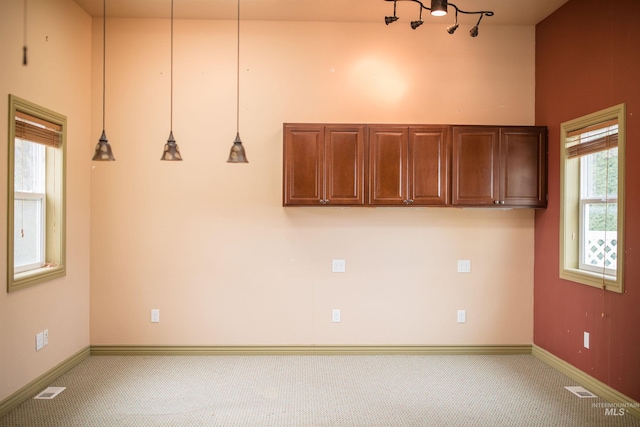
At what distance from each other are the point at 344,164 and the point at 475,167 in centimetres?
126

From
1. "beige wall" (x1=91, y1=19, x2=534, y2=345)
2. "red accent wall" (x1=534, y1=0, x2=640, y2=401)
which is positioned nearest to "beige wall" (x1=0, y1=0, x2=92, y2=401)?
"beige wall" (x1=91, y1=19, x2=534, y2=345)

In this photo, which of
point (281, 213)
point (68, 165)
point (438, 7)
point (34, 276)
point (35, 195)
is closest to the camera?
point (438, 7)

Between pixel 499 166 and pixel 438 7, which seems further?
pixel 499 166

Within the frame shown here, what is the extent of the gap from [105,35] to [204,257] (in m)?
2.45

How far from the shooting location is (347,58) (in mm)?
4645

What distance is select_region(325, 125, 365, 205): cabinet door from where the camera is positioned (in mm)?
4289

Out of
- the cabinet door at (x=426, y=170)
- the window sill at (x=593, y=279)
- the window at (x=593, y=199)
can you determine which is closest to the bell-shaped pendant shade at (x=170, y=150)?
the cabinet door at (x=426, y=170)

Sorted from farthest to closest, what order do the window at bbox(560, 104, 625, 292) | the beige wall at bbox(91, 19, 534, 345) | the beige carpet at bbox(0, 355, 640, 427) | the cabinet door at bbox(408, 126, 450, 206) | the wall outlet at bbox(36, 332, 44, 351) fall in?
the beige wall at bbox(91, 19, 534, 345), the cabinet door at bbox(408, 126, 450, 206), the wall outlet at bbox(36, 332, 44, 351), the window at bbox(560, 104, 625, 292), the beige carpet at bbox(0, 355, 640, 427)

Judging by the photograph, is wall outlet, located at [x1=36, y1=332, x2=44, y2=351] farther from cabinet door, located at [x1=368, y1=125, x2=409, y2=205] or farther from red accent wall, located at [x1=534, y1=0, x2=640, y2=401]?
red accent wall, located at [x1=534, y1=0, x2=640, y2=401]

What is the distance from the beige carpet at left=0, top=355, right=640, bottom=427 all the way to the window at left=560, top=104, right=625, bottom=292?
1.03 metres

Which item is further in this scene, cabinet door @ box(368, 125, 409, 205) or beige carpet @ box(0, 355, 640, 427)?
cabinet door @ box(368, 125, 409, 205)

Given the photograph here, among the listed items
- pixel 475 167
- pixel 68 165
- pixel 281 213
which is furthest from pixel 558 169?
pixel 68 165

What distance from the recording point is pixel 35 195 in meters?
3.84

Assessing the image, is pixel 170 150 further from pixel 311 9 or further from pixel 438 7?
pixel 438 7
